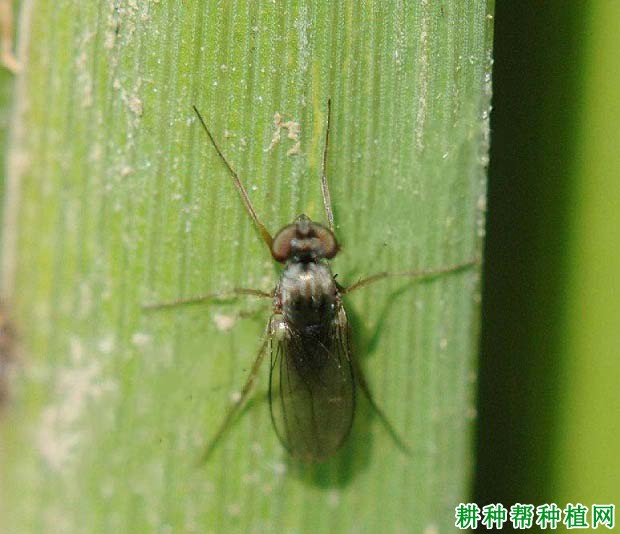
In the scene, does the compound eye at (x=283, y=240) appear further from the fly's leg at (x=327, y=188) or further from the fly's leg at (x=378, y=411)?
the fly's leg at (x=378, y=411)

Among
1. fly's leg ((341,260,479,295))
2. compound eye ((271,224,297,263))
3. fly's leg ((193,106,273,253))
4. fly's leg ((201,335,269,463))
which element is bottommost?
fly's leg ((201,335,269,463))

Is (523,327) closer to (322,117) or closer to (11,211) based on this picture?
(322,117)

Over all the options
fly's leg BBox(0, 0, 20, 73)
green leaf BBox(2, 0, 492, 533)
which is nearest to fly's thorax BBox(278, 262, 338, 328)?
green leaf BBox(2, 0, 492, 533)

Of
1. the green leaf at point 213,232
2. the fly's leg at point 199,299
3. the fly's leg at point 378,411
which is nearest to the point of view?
the green leaf at point 213,232

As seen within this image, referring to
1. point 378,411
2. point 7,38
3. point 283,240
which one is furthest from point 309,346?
point 7,38

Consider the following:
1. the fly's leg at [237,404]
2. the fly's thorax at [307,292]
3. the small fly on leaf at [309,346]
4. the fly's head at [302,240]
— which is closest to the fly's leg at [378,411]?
the small fly on leaf at [309,346]

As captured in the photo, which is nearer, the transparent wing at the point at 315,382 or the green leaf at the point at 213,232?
the green leaf at the point at 213,232

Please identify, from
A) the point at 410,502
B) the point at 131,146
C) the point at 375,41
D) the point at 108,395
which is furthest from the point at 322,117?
the point at 410,502

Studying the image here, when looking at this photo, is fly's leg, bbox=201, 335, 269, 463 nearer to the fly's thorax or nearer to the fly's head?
the fly's thorax
